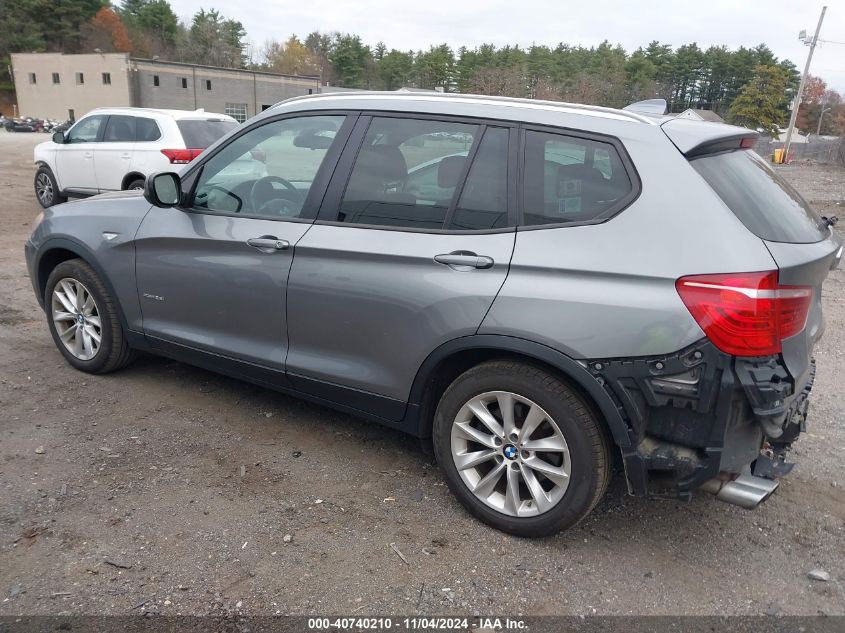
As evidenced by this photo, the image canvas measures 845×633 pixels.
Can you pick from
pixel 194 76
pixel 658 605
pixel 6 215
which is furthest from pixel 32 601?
pixel 194 76

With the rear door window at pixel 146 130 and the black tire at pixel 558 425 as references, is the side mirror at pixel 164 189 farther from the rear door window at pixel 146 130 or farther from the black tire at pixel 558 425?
the rear door window at pixel 146 130

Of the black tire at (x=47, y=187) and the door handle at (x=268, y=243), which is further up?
the door handle at (x=268, y=243)

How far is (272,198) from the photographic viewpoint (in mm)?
3707

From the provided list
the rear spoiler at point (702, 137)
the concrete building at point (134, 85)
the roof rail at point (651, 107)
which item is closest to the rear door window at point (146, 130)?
the roof rail at point (651, 107)

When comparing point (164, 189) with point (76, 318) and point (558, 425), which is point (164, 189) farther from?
point (558, 425)

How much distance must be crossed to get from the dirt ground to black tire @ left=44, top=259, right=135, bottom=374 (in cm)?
29

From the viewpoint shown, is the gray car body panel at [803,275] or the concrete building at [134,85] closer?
the gray car body panel at [803,275]

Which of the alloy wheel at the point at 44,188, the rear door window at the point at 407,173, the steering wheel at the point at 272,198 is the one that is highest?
the rear door window at the point at 407,173

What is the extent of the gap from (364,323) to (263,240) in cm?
75

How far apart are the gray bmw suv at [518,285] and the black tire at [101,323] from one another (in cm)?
63

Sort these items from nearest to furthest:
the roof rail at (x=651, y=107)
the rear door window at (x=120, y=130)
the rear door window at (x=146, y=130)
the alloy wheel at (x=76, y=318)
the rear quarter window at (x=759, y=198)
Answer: the rear quarter window at (x=759, y=198)
the roof rail at (x=651, y=107)
the alloy wheel at (x=76, y=318)
the rear door window at (x=146, y=130)
the rear door window at (x=120, y=130)

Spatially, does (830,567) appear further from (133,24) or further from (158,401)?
(133,24)

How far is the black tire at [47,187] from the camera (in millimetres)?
11797

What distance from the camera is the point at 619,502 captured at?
133 inches
